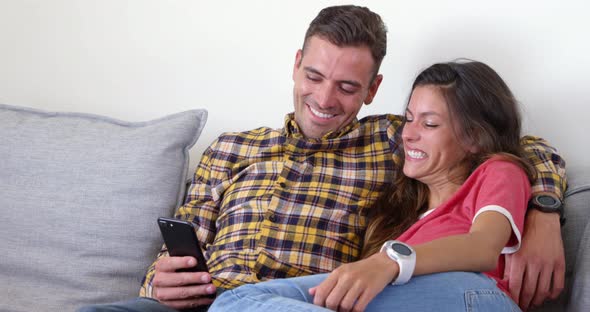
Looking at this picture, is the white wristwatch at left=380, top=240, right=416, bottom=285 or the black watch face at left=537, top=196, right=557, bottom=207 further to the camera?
the black watch face at left=537, top=196, right=557, bottom=207

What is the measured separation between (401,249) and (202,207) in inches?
29.5

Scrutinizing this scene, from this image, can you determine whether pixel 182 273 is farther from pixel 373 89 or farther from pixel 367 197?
pixel 373 89

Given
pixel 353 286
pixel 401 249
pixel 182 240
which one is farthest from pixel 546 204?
pixel 182 240

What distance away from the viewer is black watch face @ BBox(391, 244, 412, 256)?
1160 millimetres

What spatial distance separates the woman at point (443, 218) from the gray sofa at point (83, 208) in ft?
1.11

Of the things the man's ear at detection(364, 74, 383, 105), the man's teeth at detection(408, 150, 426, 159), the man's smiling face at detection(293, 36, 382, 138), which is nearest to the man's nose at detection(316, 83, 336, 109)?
the man's smiling face at detection(293, 36, 382, 138)

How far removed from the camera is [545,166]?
1505 millimetres

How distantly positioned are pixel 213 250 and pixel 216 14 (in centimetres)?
80

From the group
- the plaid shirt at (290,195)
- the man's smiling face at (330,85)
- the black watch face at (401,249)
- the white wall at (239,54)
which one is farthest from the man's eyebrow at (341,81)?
the black watch face at (401,249)

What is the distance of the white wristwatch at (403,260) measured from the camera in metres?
1.14

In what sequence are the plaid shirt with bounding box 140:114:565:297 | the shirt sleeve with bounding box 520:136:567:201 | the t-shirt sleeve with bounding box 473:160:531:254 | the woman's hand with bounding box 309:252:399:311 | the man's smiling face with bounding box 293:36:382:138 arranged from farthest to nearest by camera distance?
the man's smiling face with bounding box 293:36:382:138
the plaid shirt with bounding box 140:114:565:297
the shirt sleeve with bounding box 520:136:567:201
the t-shirt sleeve with bounding box 473:160:531:254
the woman's hand with bounding box 309:252:399:311

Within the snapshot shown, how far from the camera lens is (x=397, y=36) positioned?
6.31ft

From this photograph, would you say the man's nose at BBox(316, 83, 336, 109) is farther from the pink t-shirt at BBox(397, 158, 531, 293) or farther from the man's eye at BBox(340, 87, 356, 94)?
the pink t-shirt at BBox(397, 158, 531, 293)

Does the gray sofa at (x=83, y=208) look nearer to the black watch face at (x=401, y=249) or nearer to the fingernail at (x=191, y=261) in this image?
the fingernail at (x=191, y=261)
